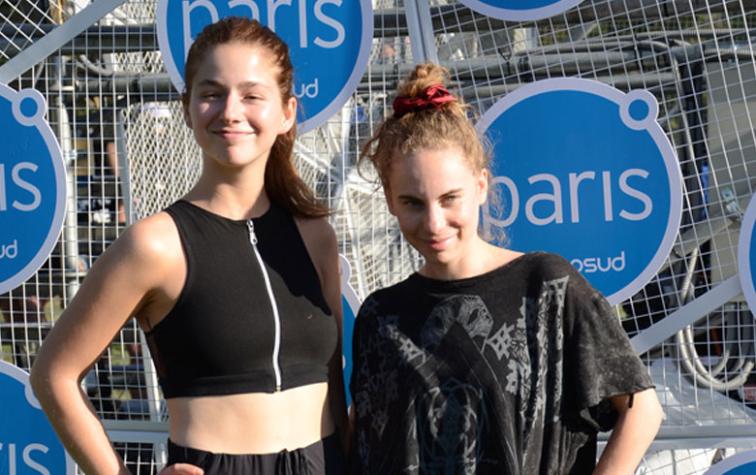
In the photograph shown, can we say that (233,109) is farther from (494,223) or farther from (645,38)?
(645,38)

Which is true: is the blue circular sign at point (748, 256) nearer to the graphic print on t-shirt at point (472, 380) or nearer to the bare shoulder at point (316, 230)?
the graphic print on t-shirt at point (472, 380)

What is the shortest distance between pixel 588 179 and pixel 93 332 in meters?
1.39

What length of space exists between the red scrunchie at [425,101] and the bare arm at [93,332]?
51 centimetres

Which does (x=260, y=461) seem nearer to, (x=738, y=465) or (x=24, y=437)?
(x=738, y=465)

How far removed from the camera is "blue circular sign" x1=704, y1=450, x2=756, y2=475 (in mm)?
2561

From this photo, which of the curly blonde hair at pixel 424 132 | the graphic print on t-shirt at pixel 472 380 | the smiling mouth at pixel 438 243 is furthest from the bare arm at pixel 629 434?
the curly blonde hair at pixel 424 132

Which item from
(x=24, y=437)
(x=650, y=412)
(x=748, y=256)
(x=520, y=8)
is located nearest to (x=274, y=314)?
(x=650, y=412)

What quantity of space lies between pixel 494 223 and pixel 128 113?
1282mm

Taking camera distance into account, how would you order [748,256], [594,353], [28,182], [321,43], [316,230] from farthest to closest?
[28,182] < [321,43] < [748,256] < [316,230] < [594,353]

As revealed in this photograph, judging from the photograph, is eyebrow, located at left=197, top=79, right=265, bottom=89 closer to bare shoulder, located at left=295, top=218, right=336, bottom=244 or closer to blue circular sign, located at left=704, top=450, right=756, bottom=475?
bare shoulder, located at left=295, top=218, right=336, bottom=244

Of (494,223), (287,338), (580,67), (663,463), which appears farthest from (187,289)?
(663,463)

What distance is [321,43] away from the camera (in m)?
2.67

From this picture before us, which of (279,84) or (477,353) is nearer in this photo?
(477,353)

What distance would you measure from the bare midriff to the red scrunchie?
1.88 ft
